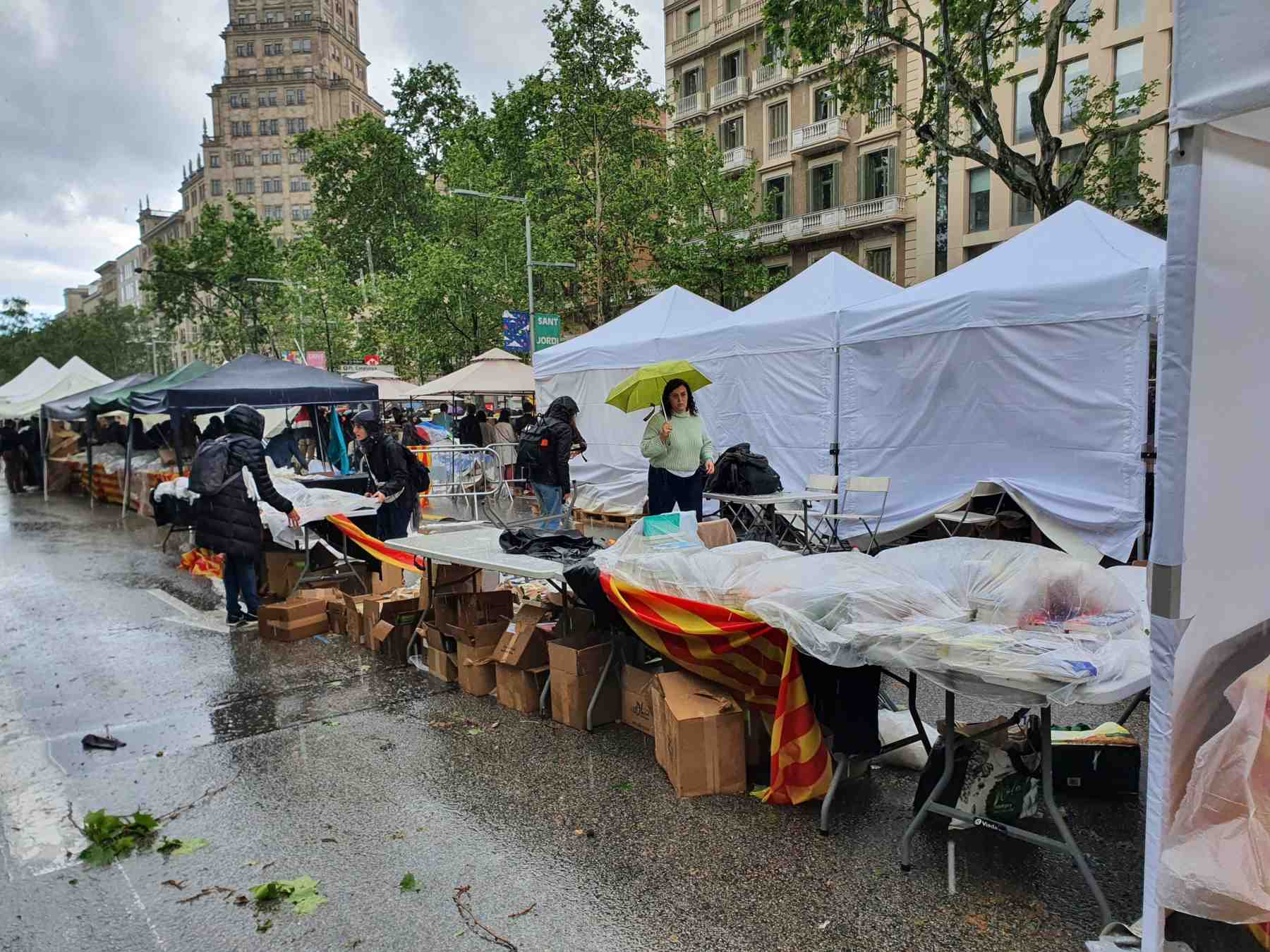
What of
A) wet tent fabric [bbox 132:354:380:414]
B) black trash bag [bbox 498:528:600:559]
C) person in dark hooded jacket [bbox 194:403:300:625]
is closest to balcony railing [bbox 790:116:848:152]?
wet tent fabric [bbox 132:354:380:414]

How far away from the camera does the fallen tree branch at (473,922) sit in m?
2.95

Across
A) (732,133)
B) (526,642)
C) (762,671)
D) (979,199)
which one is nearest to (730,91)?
(732,133)

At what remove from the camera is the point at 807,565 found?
404 centimetres

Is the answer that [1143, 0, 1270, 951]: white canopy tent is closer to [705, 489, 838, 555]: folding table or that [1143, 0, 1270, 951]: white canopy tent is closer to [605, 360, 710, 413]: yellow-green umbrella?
[705, 489, 838, 555]: folding table

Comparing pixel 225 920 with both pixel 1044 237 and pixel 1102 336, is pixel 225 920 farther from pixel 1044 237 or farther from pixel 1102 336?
pixel 1044 237

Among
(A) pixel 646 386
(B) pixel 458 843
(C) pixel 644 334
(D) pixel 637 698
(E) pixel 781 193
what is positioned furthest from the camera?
(E) pixel 781 193

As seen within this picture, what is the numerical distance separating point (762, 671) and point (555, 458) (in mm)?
6447

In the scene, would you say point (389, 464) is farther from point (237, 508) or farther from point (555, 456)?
point (555, 456)

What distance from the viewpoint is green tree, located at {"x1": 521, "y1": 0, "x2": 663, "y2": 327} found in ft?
62.8

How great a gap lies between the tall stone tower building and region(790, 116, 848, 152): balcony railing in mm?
76436

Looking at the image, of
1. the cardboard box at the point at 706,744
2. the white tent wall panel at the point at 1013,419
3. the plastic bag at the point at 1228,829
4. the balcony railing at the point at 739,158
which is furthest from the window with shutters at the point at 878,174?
→ the plastic bag at the point at 1228,829

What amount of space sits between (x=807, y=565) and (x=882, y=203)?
2866cm

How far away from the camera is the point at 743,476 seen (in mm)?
9844

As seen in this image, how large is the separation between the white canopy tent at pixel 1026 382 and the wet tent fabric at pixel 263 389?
7176 millimetres
